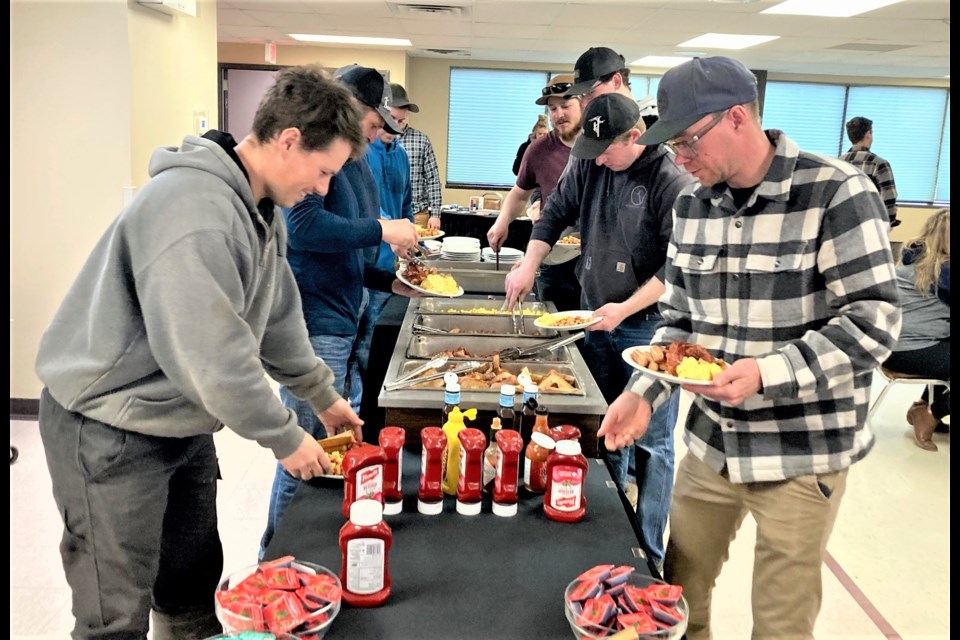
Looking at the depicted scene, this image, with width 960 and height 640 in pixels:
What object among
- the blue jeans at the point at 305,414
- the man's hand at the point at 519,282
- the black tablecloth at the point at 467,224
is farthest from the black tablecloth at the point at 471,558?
the black tablecloth at the point at 467,224

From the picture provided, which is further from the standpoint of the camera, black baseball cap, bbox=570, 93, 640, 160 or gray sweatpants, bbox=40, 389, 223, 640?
black baseball cap, bbox=570, 93, 640, 160

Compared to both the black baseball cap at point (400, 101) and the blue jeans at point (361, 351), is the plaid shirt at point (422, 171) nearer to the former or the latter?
the black baseball cap at point (400, 101)

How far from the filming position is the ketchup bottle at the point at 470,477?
1.50m

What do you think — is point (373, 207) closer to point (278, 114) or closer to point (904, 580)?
point (278, 114)

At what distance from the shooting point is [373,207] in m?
2.51

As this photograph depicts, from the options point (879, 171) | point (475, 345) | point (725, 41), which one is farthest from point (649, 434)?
point (725, 41)

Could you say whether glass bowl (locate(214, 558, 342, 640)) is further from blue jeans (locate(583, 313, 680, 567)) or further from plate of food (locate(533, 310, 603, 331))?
blue jeans (locate(583, 313, 680, 567))

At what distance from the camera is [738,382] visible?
133cm

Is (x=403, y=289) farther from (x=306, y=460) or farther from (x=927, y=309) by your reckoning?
(x=927, y=309)

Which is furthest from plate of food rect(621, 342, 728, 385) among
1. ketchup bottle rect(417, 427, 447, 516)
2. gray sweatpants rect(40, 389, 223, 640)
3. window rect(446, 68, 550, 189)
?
window rect(446, 68, 550, 189)

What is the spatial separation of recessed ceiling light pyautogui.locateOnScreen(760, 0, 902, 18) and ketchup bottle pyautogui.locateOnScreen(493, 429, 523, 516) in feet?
16.5

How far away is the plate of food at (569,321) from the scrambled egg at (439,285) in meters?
0.40

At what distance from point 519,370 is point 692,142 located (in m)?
0.99

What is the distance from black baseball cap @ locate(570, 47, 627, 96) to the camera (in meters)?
2.62
